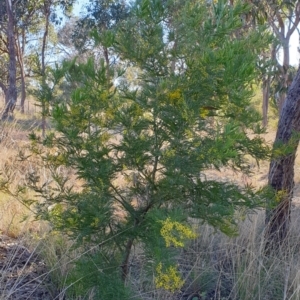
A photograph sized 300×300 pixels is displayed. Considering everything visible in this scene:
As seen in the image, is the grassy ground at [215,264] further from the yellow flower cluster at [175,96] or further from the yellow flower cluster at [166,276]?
the yellow flower cluster at [175,96]

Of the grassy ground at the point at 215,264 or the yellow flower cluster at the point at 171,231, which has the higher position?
the yellow flower cluster at the point at 171,231

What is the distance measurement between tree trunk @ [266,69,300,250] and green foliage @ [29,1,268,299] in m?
1.24

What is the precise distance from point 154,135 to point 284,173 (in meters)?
1.86

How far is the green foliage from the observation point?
Result: 2.21m

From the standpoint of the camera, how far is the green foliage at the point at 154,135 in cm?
221

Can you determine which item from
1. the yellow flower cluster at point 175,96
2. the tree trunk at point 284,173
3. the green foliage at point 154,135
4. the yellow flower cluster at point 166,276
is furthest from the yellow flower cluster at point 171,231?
the tree trunk at point 284,173

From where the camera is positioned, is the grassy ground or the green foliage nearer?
the green foliage

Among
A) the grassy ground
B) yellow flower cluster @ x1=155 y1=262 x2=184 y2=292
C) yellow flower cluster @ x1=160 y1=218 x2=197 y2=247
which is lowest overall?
the grassy ground

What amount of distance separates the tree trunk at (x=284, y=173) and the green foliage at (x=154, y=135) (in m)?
1.24

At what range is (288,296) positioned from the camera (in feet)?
10.3

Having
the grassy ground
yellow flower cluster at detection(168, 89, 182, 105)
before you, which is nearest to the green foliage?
yellow flower cluster at detection(168, 89, 182, 105)

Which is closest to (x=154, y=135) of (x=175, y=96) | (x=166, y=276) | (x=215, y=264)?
(x=175, y=96)

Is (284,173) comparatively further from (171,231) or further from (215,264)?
(171,231)

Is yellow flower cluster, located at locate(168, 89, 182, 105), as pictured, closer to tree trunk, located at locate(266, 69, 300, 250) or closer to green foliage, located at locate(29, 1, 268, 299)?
green foliage, located at locate(29, 1, 268, 299)
